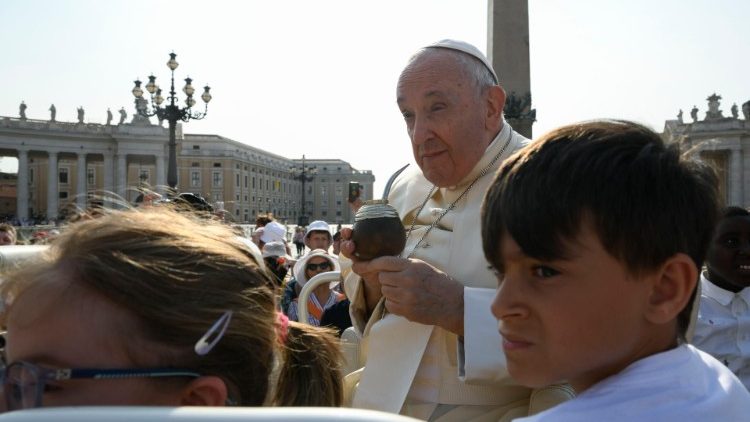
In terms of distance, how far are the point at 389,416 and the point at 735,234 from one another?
9.93 ft

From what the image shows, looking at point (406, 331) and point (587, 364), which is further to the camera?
point (406, 331)

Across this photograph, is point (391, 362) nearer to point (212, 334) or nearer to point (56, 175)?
point (212, 334)

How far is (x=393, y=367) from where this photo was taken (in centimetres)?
179

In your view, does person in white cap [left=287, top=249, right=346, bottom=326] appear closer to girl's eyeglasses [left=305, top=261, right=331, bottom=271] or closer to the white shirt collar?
girl's eyeglasses [left=305, top=261, right=331, bottom=271]

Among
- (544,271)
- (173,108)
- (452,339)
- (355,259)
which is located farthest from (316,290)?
(173,108)

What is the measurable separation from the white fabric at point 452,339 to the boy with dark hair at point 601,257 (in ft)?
2.25

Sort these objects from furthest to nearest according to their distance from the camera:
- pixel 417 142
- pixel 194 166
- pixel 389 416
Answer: pixel 194 166 < pixel 417 142 < pixel 389 416

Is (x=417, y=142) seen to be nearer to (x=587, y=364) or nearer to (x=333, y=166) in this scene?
(x=587, y=364)

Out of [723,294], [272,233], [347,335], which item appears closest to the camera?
[347,335]

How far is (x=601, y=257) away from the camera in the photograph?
87cm

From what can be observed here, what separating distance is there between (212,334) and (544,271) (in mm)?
485

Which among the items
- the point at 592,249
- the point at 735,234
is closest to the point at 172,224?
the point at 592,249

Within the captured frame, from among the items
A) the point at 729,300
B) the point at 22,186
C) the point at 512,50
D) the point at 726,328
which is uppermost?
the point at 22,186

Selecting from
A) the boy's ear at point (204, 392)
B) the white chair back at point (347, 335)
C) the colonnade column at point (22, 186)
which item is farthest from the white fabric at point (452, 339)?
the colonnade column at point (22, 186)
